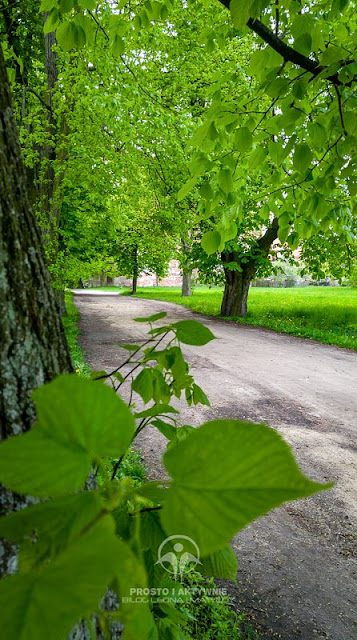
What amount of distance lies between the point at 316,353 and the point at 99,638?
9.59 metres

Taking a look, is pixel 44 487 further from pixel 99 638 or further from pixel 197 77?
pixel 197 77

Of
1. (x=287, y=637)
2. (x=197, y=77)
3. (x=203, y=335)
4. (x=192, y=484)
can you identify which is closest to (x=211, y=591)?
(x=287, y=637)

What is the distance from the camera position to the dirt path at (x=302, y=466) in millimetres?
2393

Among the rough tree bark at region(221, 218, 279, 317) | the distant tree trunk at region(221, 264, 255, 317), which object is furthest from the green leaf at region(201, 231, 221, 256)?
the distant tree trunk at region(221, 264, 255, 317)

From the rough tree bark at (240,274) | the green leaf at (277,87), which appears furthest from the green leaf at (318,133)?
the rough tree bark at (240,274)

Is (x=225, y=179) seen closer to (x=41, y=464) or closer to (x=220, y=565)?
(x=220, y=565)

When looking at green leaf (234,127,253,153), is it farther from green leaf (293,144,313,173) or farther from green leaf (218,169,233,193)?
green leaf (293,144,313,173)

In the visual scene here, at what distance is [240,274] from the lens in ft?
49.2

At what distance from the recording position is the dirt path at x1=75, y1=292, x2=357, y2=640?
239 cm

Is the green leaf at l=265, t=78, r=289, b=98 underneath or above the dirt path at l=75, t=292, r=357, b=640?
above

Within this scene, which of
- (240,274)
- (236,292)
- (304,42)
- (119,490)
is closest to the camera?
(119,490)

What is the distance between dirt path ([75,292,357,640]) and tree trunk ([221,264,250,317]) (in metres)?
5.74

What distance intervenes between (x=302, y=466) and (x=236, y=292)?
1180 cm

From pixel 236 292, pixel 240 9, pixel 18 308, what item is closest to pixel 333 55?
pixel 240 9
